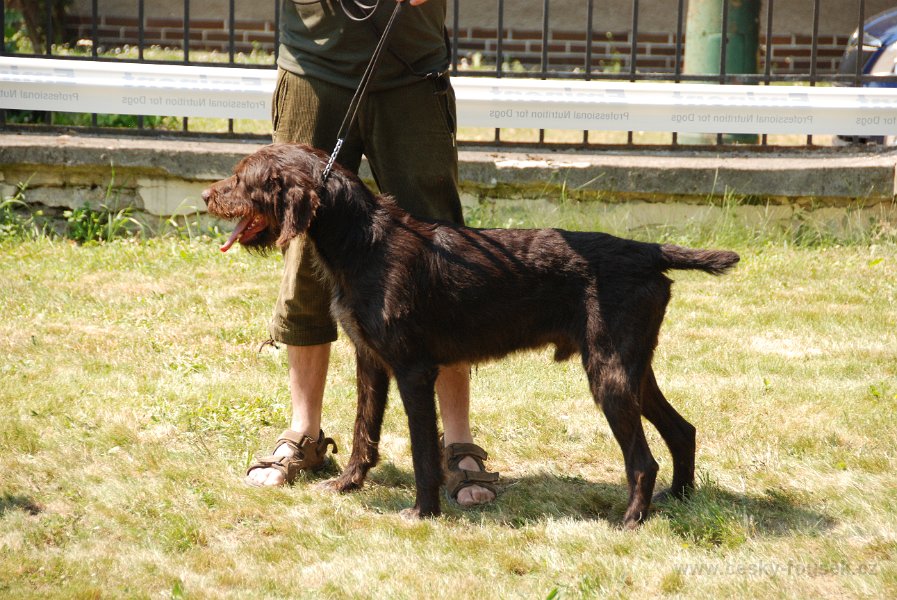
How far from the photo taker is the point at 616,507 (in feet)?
12.3

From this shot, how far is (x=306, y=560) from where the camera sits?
3.25 m

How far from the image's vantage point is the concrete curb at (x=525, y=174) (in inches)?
273

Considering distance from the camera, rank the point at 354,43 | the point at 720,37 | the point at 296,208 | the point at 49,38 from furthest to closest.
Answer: the point at 720,37, the point at 49,38, the point at 354,43, the point at 296,208

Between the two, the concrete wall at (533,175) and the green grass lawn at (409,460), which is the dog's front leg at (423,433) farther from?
the concrete wall at (533,175)

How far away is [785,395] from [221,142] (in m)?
4.41

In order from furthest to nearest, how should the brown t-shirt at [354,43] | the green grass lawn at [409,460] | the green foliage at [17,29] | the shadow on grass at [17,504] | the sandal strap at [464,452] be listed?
1. the green foliage at [17,29]
2. the sandal strap at [464,452]
3. the brown t-shirt at [354,43]
4. the shadow on grass at [17,504]
5. the green grass lawn at [409,460]

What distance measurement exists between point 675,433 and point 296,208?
1.62 metres

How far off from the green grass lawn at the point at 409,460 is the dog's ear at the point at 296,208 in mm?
1006

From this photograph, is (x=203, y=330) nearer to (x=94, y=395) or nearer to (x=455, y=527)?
(x=94, y=395)

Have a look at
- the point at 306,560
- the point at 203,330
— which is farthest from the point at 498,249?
the point at 203,330

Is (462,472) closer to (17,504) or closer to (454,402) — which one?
(454,402)

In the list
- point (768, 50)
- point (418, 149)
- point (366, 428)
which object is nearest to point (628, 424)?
point (366, 428)

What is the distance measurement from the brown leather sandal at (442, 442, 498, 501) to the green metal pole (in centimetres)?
494

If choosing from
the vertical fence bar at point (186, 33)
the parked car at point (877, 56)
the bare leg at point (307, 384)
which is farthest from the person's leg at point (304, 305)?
the parked car at point (877, 56)
